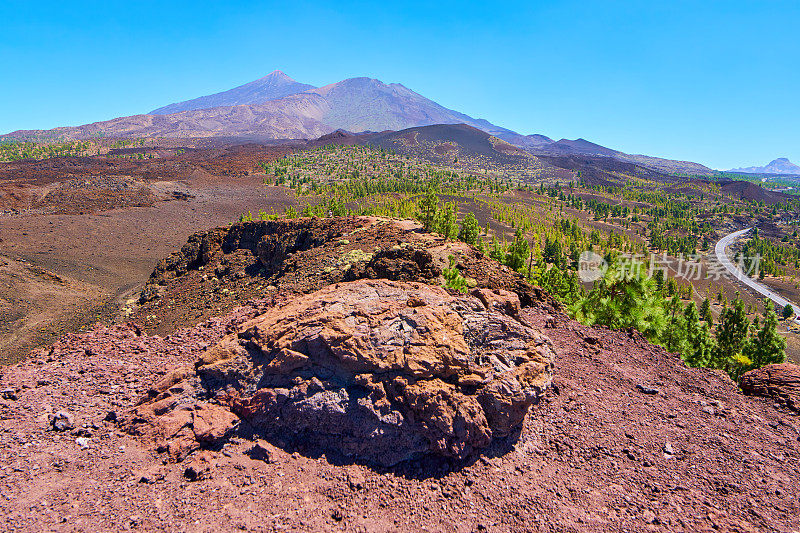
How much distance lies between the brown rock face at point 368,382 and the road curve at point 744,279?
69.1 m

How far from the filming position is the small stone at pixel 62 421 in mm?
7264

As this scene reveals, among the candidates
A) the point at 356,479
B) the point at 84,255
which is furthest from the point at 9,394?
the point at 84,255

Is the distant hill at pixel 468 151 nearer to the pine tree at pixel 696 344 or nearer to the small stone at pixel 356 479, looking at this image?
the pine tree at pixel 696 344

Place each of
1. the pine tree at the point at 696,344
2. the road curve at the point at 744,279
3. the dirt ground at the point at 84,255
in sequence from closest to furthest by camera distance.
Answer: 1. the dirt ground at the point at 84,255
2. the pine tree at the point at 696,344
3. the road curve at the point at 744,279

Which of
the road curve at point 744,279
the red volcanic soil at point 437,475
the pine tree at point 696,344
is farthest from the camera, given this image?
the road curve at point 744,279

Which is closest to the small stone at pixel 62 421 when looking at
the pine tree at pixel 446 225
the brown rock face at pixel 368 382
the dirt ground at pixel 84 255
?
the brown rock face at pixel 368 382

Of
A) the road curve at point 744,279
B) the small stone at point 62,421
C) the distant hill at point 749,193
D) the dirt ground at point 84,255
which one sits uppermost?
the distant hill at point 749,193

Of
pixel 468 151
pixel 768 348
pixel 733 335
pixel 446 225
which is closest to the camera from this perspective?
pixel 768 348

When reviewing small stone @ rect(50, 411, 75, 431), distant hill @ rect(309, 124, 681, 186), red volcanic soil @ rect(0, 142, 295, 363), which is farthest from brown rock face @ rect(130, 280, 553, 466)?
distant hill @ rect(309, 124, 681, 186)

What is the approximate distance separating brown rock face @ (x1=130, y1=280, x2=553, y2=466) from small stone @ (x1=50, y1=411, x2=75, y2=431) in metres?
1.22

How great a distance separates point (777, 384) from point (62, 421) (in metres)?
16.3

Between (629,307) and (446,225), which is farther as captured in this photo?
(446,225)

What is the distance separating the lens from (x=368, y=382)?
696cm

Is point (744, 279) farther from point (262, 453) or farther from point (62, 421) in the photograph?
point (62, 421)
